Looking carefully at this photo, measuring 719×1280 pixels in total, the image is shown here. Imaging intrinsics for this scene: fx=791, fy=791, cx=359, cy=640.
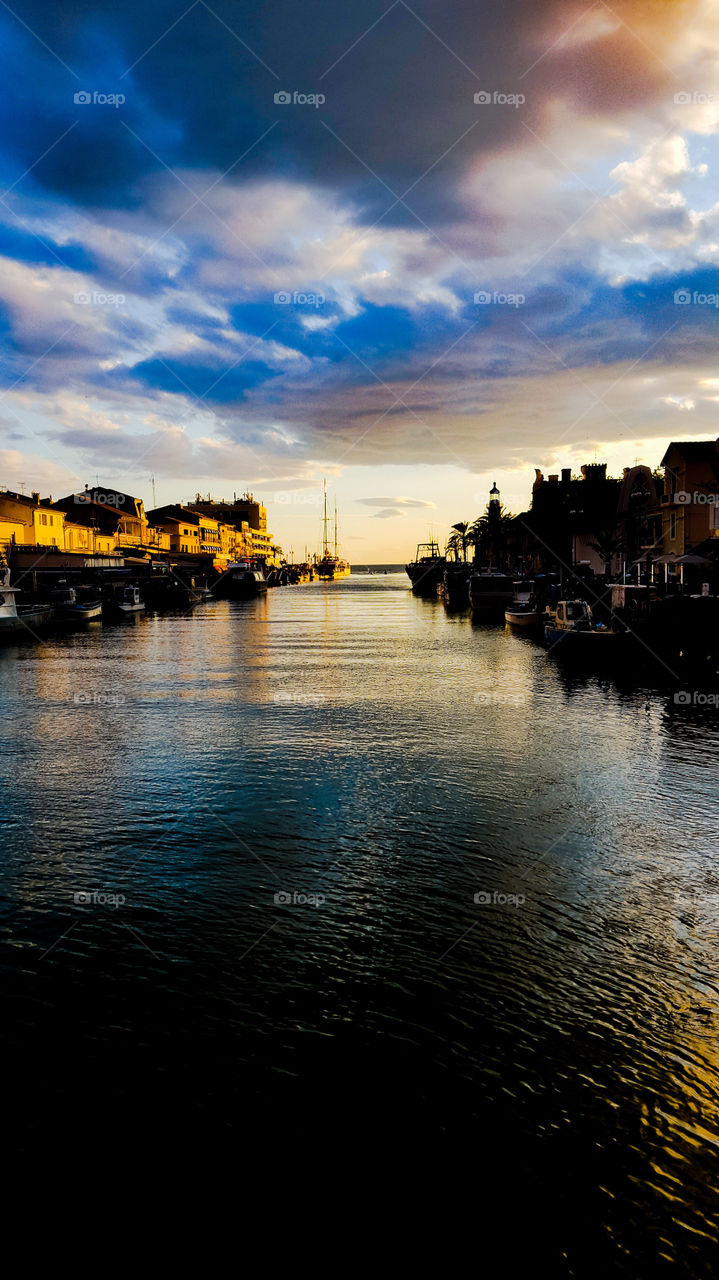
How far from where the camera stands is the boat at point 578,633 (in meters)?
47.3

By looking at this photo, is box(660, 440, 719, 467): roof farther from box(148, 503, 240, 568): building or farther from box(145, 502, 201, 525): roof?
box(145, 502, 201, 525): roof

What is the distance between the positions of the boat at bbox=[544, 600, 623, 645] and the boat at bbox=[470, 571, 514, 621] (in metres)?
40.8

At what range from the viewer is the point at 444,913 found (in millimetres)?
11648

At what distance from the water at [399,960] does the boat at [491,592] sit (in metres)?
71.6

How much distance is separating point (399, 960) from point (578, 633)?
42.0 m

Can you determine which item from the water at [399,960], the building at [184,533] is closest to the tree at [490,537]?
the building at [184,533]

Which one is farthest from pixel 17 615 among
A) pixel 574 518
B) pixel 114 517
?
pixel 114 517

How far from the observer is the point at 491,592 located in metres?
95.4

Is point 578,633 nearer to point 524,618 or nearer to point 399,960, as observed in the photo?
point 524,618

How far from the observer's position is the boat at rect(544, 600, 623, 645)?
4730cm

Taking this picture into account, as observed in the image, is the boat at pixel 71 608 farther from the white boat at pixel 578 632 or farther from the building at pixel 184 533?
the building at pixel 184 533

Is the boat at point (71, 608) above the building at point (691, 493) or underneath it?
underneath

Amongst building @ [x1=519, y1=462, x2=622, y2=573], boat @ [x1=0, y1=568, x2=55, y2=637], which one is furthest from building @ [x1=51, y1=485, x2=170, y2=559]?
building @ [x1=519, y1=462, x2=622, y2=573]

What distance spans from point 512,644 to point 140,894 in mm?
44357
